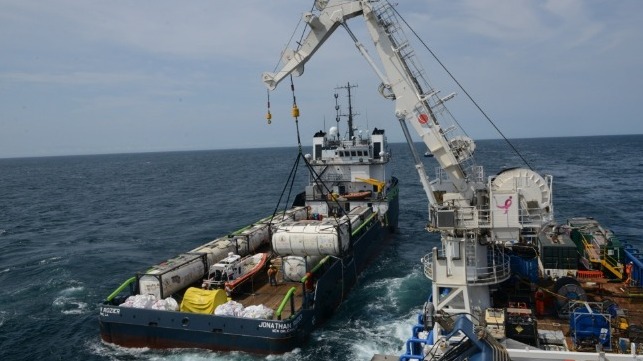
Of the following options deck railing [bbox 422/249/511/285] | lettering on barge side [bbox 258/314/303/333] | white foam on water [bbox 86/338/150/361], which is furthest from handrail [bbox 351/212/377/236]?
white foam on water [bbox 86/338/150/361]

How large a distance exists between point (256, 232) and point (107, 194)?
6463 centimetres

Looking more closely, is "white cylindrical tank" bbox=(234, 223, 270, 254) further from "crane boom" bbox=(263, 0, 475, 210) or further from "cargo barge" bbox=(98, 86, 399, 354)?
"crane boom" bbox=(263, 0, 475, 210)

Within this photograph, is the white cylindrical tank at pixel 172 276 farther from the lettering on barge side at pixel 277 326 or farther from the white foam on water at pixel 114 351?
the lettering on barge side at pixel 277 326

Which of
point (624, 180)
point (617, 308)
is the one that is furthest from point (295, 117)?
point (624, 180)

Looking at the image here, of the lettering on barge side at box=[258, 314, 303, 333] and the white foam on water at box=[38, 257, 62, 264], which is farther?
the white foam on water at box=[38, 257, 62, 264]

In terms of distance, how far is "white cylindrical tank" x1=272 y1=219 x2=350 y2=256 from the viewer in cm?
2430

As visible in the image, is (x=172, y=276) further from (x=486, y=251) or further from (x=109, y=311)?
(x=486, y=251)

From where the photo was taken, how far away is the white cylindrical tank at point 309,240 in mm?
24297

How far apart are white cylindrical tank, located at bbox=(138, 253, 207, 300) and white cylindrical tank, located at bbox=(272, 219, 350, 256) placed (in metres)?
4.10

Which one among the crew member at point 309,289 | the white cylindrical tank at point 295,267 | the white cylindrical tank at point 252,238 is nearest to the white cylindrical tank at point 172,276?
the white cylindrical tank at point 252,238

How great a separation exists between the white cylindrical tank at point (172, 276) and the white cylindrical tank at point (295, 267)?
428cm

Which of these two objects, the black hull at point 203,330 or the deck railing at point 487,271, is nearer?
the deck railing at point 487,271

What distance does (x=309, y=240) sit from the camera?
24.3 meters

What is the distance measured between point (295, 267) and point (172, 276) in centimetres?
607
